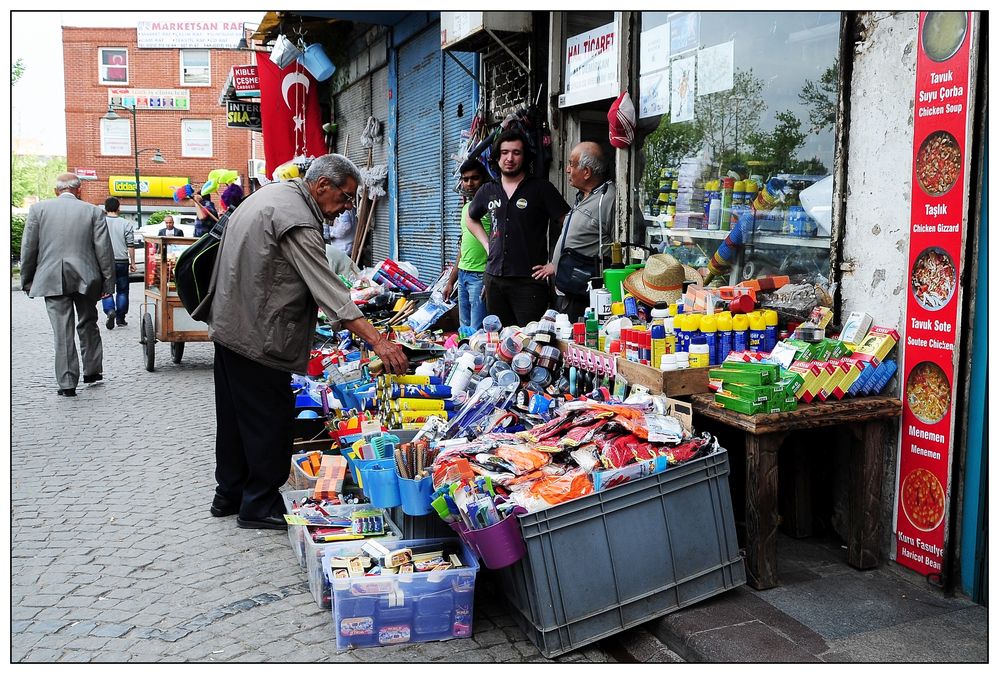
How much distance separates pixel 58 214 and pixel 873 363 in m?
7.65

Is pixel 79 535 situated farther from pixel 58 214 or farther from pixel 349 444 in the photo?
pixel 58 214

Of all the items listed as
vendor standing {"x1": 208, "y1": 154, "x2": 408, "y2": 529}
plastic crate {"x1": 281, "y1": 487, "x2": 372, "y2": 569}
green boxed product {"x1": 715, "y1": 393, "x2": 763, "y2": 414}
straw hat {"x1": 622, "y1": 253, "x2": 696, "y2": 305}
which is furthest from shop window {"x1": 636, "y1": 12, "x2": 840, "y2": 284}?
plastic crate {"x1": 281, "y1": 487, "x2": 372, "y2": 569}

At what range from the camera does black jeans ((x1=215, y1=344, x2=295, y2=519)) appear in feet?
14.8

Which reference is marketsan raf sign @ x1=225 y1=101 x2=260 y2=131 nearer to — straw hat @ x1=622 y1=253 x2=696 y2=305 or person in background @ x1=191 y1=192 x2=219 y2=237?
person in background @ x1=191 y1=192 x2=219 y2=237

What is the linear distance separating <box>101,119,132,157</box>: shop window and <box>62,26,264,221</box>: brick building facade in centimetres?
10

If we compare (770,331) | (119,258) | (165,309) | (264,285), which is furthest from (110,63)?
(770,331)

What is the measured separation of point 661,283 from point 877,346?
1391mm

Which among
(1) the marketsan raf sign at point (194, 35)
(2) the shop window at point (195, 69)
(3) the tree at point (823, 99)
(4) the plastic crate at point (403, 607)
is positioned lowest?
(4) the plastic crate at point (403, 607)

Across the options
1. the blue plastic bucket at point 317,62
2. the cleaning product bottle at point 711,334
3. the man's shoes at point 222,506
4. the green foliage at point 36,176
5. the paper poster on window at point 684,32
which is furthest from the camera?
the green foliage at point 36,176

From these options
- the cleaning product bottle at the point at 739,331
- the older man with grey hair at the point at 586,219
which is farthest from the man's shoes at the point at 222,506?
the cleaning product bottle at the point at 739,331

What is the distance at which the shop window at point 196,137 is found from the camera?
42.1 meters

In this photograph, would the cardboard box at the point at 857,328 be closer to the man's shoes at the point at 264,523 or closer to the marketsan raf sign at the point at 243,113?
the man's shoes at the point at 264,523

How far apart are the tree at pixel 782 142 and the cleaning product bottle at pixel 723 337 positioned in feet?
3.58

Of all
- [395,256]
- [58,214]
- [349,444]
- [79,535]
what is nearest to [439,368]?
[349,444]
